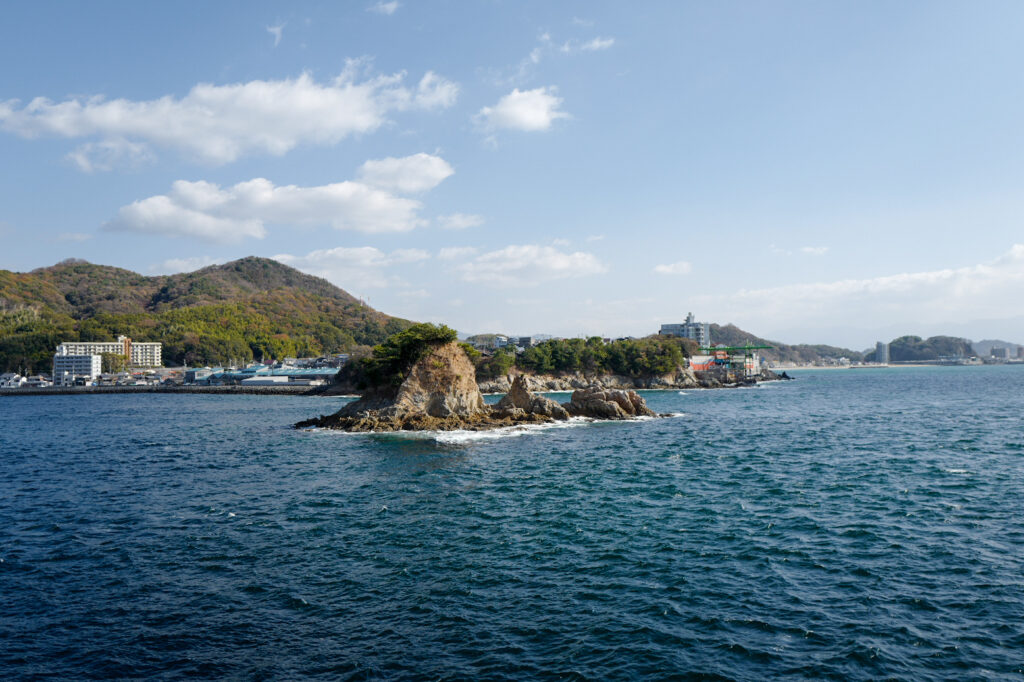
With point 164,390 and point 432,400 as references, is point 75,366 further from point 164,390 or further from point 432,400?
point 432,400

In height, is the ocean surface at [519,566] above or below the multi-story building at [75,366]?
below

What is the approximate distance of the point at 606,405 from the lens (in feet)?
252

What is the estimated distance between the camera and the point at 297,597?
748 inches

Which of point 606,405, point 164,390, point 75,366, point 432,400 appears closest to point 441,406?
point 432,400

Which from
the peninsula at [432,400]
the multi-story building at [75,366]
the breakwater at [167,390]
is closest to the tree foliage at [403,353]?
the peninsula at [432,400]

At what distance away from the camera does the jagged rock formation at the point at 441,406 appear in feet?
217

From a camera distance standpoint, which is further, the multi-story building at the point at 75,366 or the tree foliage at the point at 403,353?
the multi-story building at the point at 75,366

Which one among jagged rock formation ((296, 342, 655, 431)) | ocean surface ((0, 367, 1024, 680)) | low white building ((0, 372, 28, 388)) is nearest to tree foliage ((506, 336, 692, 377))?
jagged rock formation ((296, 342, 655, 431))

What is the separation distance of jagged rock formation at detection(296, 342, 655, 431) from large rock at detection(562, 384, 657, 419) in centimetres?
14

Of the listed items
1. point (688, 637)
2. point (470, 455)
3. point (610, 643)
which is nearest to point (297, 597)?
point (610, 643)

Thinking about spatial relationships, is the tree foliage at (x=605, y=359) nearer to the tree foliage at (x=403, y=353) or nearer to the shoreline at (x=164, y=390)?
the shoreline at (x=164, y=390)

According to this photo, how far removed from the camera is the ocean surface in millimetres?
15219

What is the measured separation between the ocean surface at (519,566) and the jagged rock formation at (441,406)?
1823 centimetres

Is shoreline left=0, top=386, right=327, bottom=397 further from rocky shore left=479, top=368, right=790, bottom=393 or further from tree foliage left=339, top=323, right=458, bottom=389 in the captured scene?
tree foliage left=339, top=323, right=458, bottom=389
